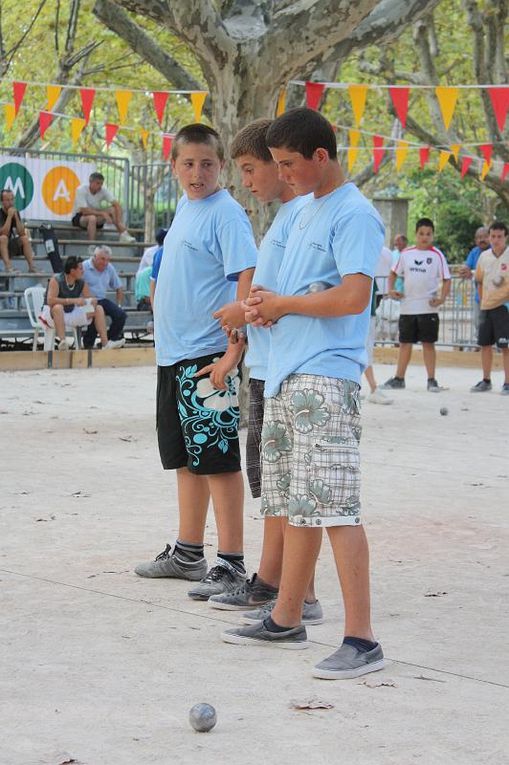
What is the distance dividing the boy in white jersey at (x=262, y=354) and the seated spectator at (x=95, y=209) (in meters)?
17.7

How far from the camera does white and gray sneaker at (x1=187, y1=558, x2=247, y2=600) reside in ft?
18.0

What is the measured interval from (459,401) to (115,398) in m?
3.78

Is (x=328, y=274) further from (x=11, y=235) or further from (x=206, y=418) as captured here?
(x=11, y=235)

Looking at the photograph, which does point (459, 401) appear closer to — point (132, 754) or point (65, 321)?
point (65, 321)

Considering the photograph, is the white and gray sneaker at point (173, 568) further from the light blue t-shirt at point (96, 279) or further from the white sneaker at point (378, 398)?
the light blue t-shirt at point (96, 279)

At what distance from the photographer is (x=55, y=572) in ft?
19.4

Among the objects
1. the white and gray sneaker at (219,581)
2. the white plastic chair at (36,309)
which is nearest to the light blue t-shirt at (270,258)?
the white and gray sneaker at (219,581)

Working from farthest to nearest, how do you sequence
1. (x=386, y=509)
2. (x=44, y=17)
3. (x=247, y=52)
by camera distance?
1. (x=44, y=17)
2. (x=247, y=52)
3. (x=386, y=509)

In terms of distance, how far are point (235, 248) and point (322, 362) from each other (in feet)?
3.61

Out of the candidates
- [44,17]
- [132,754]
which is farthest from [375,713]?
[44,17]

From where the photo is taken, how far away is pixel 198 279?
18.4 ft

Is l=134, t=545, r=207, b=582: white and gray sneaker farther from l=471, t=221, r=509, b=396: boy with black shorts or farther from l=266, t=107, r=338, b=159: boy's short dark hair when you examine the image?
l=471, t=221, r=509, b=396: boy with black shorts

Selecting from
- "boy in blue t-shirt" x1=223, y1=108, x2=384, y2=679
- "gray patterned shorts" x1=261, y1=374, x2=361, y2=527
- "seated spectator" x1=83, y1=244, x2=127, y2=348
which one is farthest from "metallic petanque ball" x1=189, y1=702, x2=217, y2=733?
"seated spectator" x1=83, y1=244, x2=127, y2=348

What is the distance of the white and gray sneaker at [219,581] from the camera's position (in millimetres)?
5484
